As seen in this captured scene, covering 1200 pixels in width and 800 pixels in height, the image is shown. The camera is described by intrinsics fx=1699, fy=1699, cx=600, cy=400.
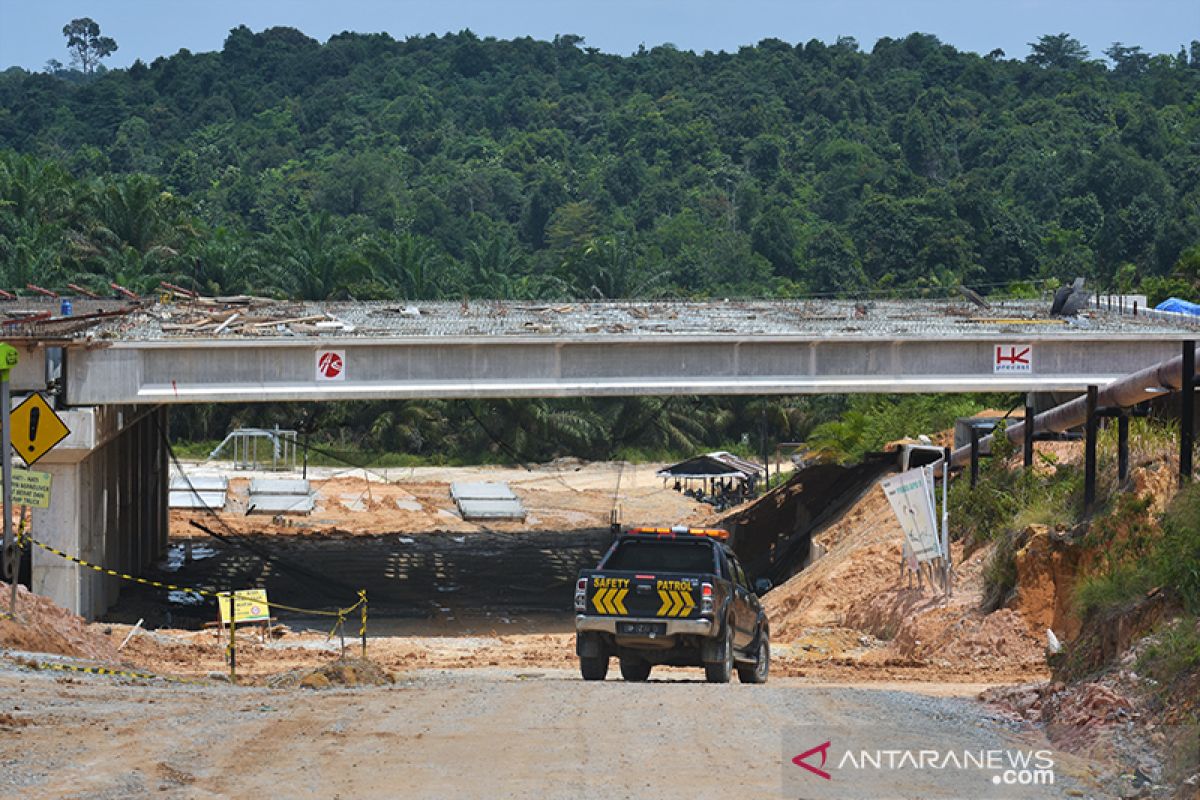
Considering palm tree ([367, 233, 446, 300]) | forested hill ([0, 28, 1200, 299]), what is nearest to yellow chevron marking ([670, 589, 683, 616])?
forested hill ([0, 28, 1200, 299])

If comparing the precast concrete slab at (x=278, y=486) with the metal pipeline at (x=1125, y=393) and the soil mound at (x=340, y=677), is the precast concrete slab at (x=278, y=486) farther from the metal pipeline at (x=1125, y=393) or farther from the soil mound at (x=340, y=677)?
the soil mound at (x=340, y=677)

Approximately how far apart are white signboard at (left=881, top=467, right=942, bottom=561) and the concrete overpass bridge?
856cm

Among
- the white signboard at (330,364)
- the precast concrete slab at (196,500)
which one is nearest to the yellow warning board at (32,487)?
the white signboard at (330,364)

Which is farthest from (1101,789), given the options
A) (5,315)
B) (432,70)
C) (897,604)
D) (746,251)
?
(432,70)

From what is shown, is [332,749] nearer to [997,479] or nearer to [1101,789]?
[1101,789]

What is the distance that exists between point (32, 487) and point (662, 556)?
28.4 ft

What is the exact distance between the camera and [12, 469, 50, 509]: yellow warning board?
73.6ft

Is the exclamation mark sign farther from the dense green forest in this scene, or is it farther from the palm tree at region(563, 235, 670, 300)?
→ the palm tree at region(563, 235, 670, 300)

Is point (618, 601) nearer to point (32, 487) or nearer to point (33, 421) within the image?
point (32, 487)

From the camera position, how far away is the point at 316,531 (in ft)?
168

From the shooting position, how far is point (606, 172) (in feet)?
436

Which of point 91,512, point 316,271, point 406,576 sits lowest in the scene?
point 406,576

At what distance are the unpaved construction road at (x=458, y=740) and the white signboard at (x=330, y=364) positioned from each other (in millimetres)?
16462

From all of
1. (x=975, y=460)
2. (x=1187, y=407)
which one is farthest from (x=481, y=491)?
(x=1187, y=407)
